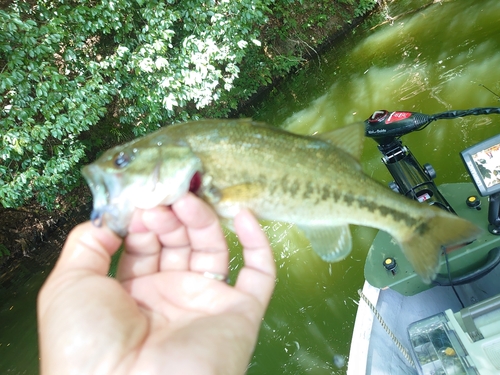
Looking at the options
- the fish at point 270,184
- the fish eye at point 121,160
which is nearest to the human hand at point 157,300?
the fish at point 270,184

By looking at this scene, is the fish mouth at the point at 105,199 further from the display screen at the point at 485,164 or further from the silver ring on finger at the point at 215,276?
the display screen at the point at 485,164

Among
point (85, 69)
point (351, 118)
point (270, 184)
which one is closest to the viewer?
point (270, 184)

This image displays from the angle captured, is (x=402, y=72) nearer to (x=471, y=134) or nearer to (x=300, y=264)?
(x=471, y=134)

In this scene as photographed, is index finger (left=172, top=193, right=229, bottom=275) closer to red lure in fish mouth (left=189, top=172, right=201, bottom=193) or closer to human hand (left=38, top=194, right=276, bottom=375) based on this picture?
human hand (left=38, top=194, right=276, bottom=375)

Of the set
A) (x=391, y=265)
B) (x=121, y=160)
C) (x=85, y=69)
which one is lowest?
(x=391, y=265)

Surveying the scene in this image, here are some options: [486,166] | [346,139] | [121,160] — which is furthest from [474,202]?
[121,160]

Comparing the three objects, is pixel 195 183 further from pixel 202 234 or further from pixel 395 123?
pixel 395 123
